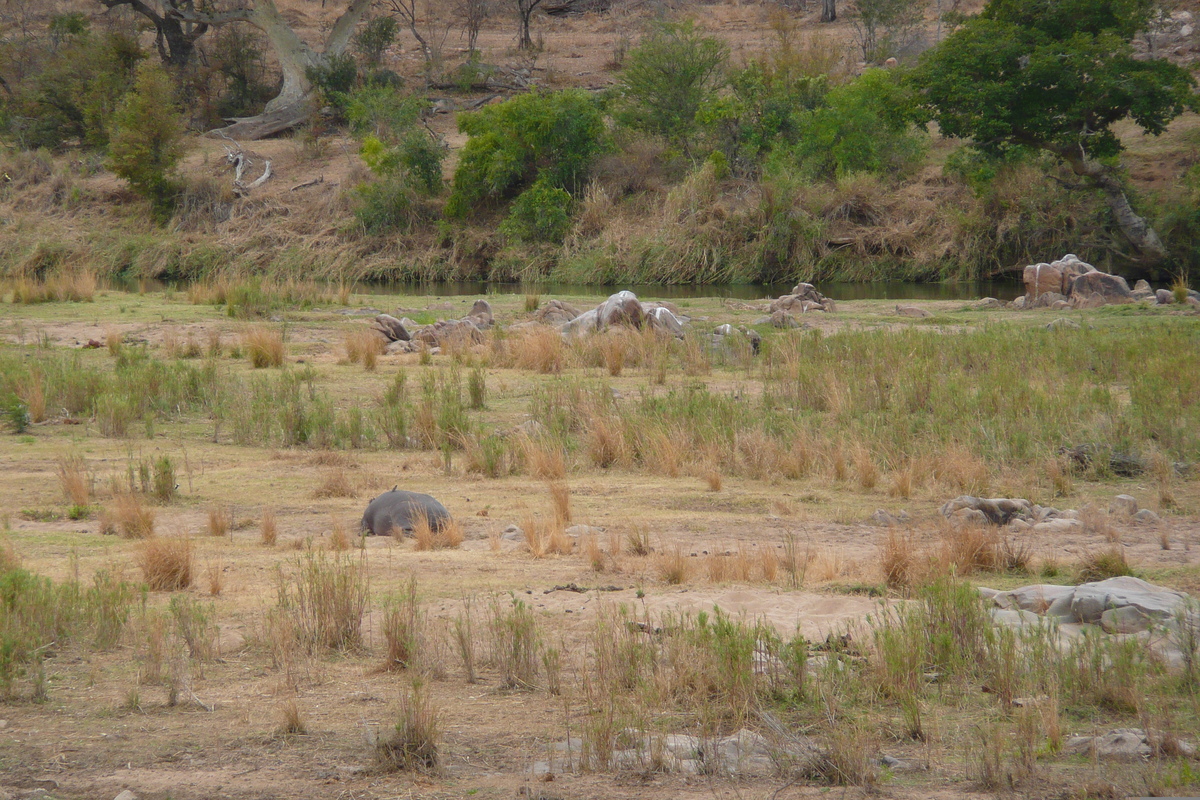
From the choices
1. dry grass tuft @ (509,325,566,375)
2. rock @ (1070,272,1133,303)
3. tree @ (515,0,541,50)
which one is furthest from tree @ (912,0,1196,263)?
tree @ (515,0,541,50)

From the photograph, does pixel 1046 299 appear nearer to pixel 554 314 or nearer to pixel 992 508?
pixel 554 314

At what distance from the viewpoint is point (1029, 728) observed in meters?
3.59

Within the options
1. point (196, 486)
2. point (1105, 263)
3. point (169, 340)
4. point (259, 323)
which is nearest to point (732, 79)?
point (1105, 263)

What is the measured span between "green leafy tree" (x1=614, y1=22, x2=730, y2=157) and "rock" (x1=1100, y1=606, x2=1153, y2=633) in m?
29.8

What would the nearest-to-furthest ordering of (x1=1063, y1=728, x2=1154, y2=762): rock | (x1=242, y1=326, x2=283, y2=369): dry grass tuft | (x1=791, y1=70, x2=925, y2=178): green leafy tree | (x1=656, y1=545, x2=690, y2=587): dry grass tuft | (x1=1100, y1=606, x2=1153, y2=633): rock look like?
(x1=1063, y1=728, x2=1154, y2=762): rock
(x1=1100, y1=606, x2=1153, y2=633): rock
(x1=656, y1=545, x2=690, y2=587): dry grass tuft
(x1=242, y1=326, x2=283, y2=369): dry grass tuft
(x1=791, y1=70, x2=925, y2=178): green leafy tree

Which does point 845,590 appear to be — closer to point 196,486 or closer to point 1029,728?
point 1029,728

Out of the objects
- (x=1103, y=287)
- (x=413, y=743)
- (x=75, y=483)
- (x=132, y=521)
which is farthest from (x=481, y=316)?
(x=413, y=743)

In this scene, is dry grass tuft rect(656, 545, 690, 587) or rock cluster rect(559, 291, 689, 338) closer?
dry grass tuft rect(656, 545, 690, 587)

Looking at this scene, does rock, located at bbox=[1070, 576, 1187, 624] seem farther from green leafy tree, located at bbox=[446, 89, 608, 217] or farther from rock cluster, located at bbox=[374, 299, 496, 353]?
green leafy tree, located at bbox=[446, 89, 608, 217]

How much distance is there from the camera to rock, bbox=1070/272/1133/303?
18.2 metres

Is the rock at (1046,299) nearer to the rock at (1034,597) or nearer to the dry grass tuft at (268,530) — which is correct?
the rock at (1034,597)

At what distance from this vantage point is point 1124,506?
23.0ft

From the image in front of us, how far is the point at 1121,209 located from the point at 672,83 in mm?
14433

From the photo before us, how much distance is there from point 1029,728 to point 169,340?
1288cm
